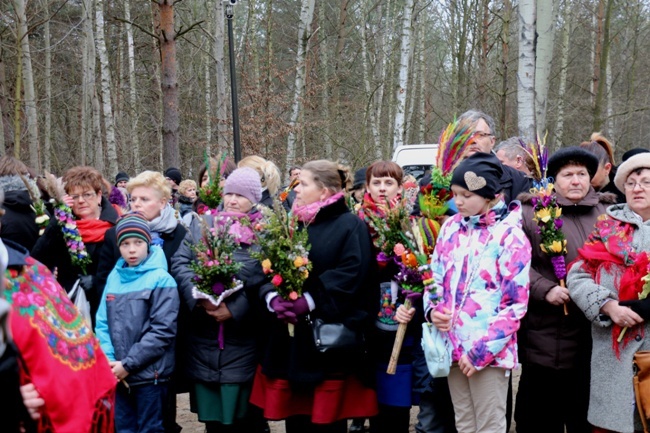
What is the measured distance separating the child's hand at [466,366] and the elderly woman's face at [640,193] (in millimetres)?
1390

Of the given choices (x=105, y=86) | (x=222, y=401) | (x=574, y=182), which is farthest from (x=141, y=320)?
(x=105, y=86)

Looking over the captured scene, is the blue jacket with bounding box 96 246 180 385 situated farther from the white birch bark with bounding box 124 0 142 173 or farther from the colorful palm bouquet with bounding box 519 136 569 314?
the white birch bark with bounding box 124 0 142 173

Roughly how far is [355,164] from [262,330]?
14501mm

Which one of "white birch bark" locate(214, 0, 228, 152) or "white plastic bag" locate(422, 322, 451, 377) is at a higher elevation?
"white birch bark" locate(214, 0, 228, 152)

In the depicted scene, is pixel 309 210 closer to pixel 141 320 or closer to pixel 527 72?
pixel 141 320

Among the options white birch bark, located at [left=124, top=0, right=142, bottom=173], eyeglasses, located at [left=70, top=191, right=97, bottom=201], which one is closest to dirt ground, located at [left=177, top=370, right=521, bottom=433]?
eyeglasses, located at [left=70, top=191, right=97, bottom=201]

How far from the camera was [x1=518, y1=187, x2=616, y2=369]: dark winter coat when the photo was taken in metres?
4.43

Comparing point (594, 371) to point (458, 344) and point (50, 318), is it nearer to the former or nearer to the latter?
point (458, 344)

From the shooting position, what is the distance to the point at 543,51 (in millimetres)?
8328

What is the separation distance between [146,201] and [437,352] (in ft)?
8.16

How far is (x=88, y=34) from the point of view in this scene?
1797cm

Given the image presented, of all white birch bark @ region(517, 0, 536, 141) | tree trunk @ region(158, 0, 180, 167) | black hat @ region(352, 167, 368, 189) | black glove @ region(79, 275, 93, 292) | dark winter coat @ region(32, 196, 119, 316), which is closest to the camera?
dark winter coat @ region(32, 196, 119, 316)

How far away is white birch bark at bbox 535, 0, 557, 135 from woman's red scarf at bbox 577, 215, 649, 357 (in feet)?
13.7

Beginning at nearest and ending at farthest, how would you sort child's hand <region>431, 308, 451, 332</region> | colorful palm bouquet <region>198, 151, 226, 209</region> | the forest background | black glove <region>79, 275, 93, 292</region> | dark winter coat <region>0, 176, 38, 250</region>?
1. child's hand <region>431, 308, 451, 332</region>
2. black glove <region>79, 275, 93, 292</region>
3. dark winter coat <region>0, 176, 38, 250</region>
4. colorful palm bouquet <region>198, 151, 226, 209</region>
5. the forest background
